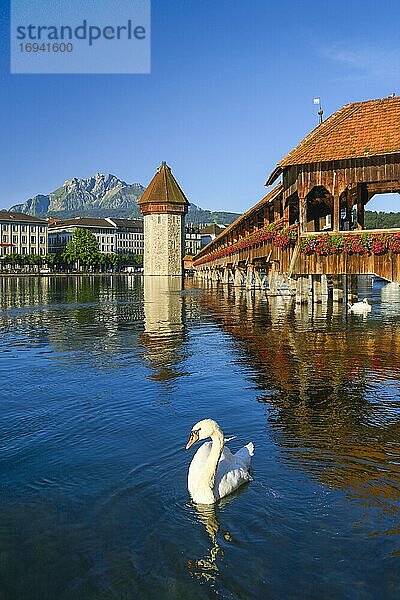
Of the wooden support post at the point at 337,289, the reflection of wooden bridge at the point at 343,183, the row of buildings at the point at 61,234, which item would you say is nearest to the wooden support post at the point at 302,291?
the wooden support post at the point at 337,289

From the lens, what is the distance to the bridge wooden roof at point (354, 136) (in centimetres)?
2042

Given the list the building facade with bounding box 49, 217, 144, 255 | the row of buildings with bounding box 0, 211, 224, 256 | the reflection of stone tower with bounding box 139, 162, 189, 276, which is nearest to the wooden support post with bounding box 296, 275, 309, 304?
the reflection of stone tower with bounding box 139, 162, 189, 276

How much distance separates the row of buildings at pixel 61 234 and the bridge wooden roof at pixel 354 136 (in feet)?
388

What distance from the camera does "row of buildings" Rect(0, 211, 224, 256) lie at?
14525cm

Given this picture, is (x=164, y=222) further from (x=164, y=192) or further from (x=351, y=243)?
(x=351, y=243)

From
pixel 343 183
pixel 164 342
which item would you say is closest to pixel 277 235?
pixel 343 183

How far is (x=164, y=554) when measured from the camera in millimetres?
5441

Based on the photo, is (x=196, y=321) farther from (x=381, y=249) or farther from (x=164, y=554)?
(x=164, y=554)

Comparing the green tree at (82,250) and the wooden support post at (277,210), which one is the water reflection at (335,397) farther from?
the green tree at (82,250)

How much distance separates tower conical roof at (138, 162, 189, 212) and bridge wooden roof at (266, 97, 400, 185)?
252ft

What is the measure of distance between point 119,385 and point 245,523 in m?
6.44

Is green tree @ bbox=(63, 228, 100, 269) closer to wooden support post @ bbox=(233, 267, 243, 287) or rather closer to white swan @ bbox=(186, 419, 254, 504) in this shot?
wooden support post @ bbox=(233, 267, 243, 287)

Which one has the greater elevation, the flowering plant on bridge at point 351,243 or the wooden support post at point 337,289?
the flowering plant on bridge at point 351,243

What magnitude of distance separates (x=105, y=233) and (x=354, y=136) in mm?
155097
